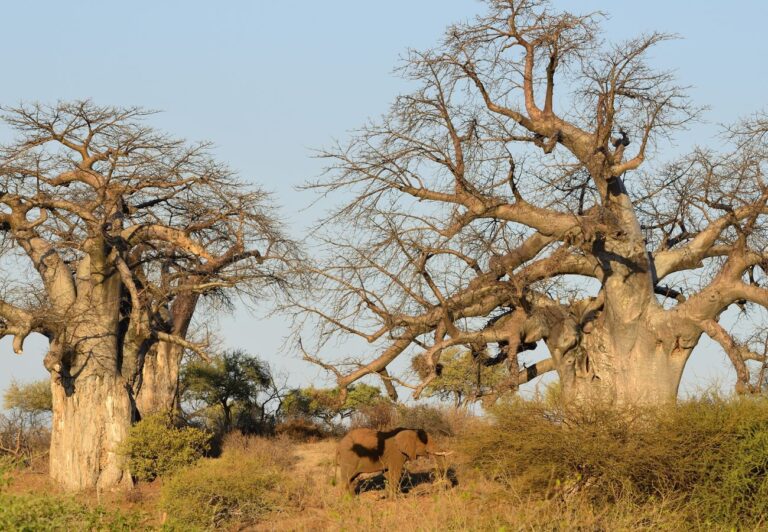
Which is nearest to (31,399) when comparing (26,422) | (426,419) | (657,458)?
(26,422)

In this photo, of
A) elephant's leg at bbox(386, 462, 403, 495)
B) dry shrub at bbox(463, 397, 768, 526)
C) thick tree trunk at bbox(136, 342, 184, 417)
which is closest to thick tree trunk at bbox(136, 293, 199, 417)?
thick tree trunk at bbox(136, 342, 184, 417)

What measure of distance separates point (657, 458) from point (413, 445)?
154 inches

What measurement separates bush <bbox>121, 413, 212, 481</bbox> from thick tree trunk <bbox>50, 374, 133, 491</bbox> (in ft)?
0.75

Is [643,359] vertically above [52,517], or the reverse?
[643,359]

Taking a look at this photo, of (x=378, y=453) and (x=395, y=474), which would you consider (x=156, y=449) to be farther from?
(x=395, y=474)

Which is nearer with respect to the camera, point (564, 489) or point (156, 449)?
point (564, 489)

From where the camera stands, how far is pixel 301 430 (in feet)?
81.7

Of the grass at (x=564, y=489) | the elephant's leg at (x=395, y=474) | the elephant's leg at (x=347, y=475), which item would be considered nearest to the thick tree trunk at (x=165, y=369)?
the grass at (x=564, y=489)

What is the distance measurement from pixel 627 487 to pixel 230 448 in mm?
8954

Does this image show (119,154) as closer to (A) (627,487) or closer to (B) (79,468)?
(B) (79,468)

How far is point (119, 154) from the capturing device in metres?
21.0

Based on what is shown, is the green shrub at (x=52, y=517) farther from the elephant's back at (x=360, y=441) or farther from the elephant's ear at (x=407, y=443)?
the elephant's ear at (x=407, y=443)

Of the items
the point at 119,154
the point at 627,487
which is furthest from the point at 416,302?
the point at 119,154

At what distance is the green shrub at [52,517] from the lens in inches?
503
